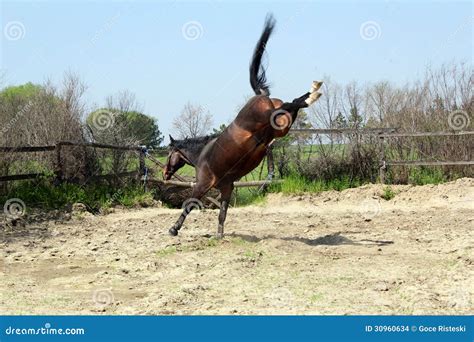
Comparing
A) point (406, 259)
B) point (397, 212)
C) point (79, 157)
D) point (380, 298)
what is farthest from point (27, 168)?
point (380, 298)

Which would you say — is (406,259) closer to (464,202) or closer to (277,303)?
(277,303)

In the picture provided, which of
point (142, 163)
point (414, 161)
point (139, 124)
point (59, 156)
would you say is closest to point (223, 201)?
point (59, 156)

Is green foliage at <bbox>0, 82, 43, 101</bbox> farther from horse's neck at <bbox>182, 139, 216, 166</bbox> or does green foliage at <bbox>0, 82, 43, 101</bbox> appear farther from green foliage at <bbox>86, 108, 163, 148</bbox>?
horse's neck at <bbox>182, 139, 216, 166</bbox>

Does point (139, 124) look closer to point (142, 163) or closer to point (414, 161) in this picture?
point (142, 163)

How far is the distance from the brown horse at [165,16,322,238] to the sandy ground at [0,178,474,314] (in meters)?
0.99

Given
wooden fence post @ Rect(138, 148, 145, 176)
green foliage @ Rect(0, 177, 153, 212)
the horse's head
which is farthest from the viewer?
wooden fence post @ Rect(138, 148, 145, 176)

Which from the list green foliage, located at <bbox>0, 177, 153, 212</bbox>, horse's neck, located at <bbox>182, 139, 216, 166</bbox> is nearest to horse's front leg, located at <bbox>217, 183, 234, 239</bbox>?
horse's neck, located at <bbox>182, 139, 216, 166</bbox>

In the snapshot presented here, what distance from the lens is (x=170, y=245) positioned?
948cm

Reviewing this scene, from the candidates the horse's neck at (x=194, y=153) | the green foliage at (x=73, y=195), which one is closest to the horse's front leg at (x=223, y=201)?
the horse's neck at (x=194, y=153)

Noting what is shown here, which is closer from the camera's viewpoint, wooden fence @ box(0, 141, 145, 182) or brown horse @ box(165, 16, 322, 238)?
brown horse @ box(165, 16, 322, 238)

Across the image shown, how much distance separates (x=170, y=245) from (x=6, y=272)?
7.99 feet

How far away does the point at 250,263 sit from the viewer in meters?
7.89

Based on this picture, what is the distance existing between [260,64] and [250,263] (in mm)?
3399

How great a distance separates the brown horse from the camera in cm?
888
